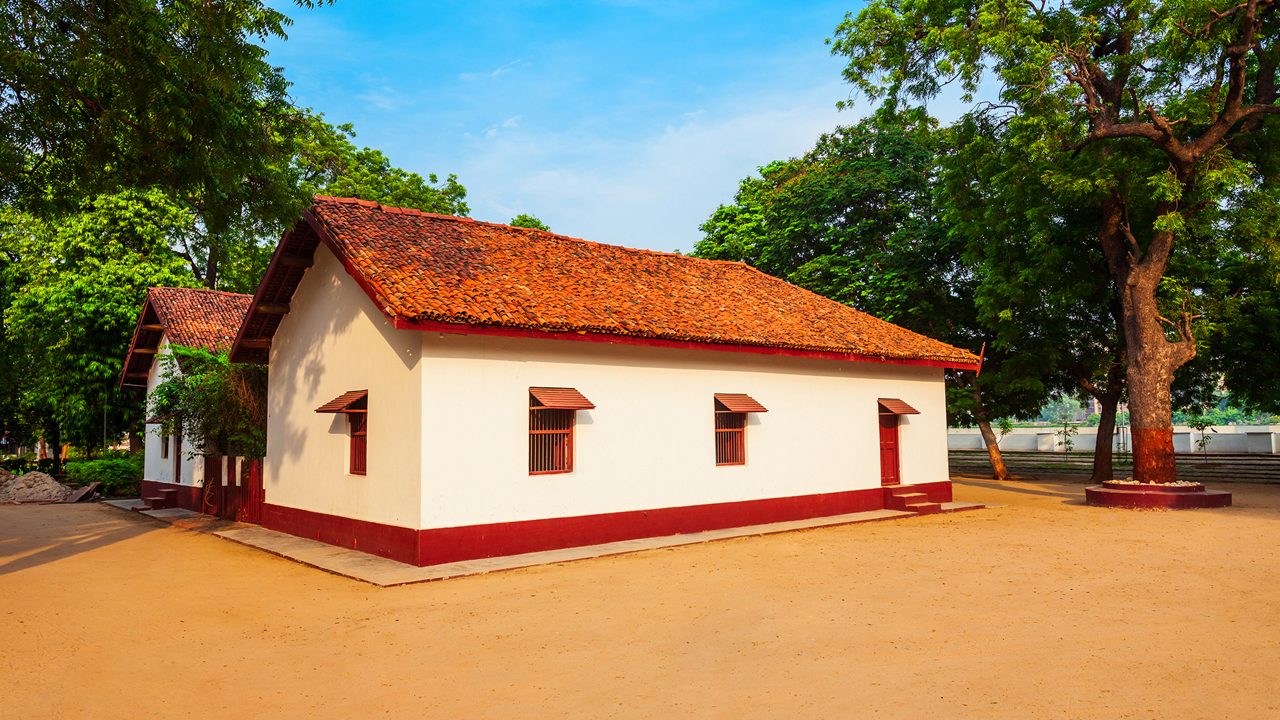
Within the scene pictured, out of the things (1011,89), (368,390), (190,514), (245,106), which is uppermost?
(1011,89)

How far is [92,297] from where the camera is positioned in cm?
2580

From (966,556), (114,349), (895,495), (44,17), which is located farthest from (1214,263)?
(114,349)

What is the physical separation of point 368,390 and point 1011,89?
14.7 metres

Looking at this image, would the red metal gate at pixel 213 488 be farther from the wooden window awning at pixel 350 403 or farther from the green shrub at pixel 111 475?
the green shrub at pixel 111 475

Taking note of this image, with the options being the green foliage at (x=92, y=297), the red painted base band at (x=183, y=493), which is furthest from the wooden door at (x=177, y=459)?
the green foliage at (x=92, y=297)

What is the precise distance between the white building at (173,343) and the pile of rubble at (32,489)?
260cm

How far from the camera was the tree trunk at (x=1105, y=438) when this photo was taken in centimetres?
2323

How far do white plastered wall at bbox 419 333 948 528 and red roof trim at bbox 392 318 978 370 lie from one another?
286 mm

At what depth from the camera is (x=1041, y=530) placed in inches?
544

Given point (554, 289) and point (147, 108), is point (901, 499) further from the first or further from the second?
point (147, 108)

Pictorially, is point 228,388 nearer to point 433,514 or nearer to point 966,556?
point 433,514

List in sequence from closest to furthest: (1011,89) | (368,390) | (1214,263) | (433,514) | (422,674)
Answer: (422,674) < (433,514) < (368,390) < (1011,89) < (1214,263)

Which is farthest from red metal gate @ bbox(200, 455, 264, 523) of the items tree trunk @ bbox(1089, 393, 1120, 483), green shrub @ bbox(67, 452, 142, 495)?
tree trunk @ bbox(1089, 393, 1120, 483)

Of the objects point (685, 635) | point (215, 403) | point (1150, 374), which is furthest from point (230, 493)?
point (1150, 374)
